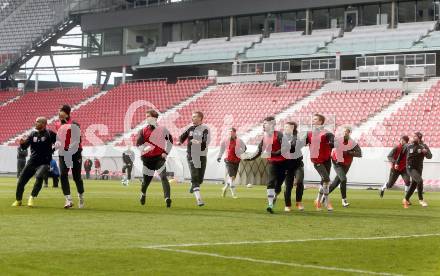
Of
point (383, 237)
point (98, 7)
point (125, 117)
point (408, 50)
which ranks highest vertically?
point (98, 7)

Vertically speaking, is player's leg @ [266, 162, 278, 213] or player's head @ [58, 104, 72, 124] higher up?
player's head @ [58, 104, 72, 124]

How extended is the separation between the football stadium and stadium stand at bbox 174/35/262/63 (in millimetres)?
153

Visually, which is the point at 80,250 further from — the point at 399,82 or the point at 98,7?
the point at 98,7

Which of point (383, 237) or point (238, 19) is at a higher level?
point (238, 19)

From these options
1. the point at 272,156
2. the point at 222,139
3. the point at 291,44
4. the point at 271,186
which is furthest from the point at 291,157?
the point at 291,44

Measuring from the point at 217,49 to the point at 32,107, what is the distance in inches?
612

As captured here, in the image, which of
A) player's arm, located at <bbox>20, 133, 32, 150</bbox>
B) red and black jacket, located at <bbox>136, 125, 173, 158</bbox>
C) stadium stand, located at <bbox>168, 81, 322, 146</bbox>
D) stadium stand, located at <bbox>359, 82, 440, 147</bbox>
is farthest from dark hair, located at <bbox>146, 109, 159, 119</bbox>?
stadium stand, located at <bbox>168, 81, 322, 146</bbox>

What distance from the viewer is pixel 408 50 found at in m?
53.5

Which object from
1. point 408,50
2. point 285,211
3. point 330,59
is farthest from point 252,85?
point 285,211

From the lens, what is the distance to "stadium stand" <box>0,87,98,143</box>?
214 ft

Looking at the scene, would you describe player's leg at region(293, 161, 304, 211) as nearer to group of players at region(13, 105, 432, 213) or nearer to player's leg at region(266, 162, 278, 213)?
group of players at region(13, 105, 432, 213)

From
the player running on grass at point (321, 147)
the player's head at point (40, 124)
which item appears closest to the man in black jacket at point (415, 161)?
the player running on grass at point (321, 147)

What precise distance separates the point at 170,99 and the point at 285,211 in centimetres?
4101

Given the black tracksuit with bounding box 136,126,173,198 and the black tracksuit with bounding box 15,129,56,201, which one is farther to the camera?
the black tracksuit with bounding box 136,126,173,198
